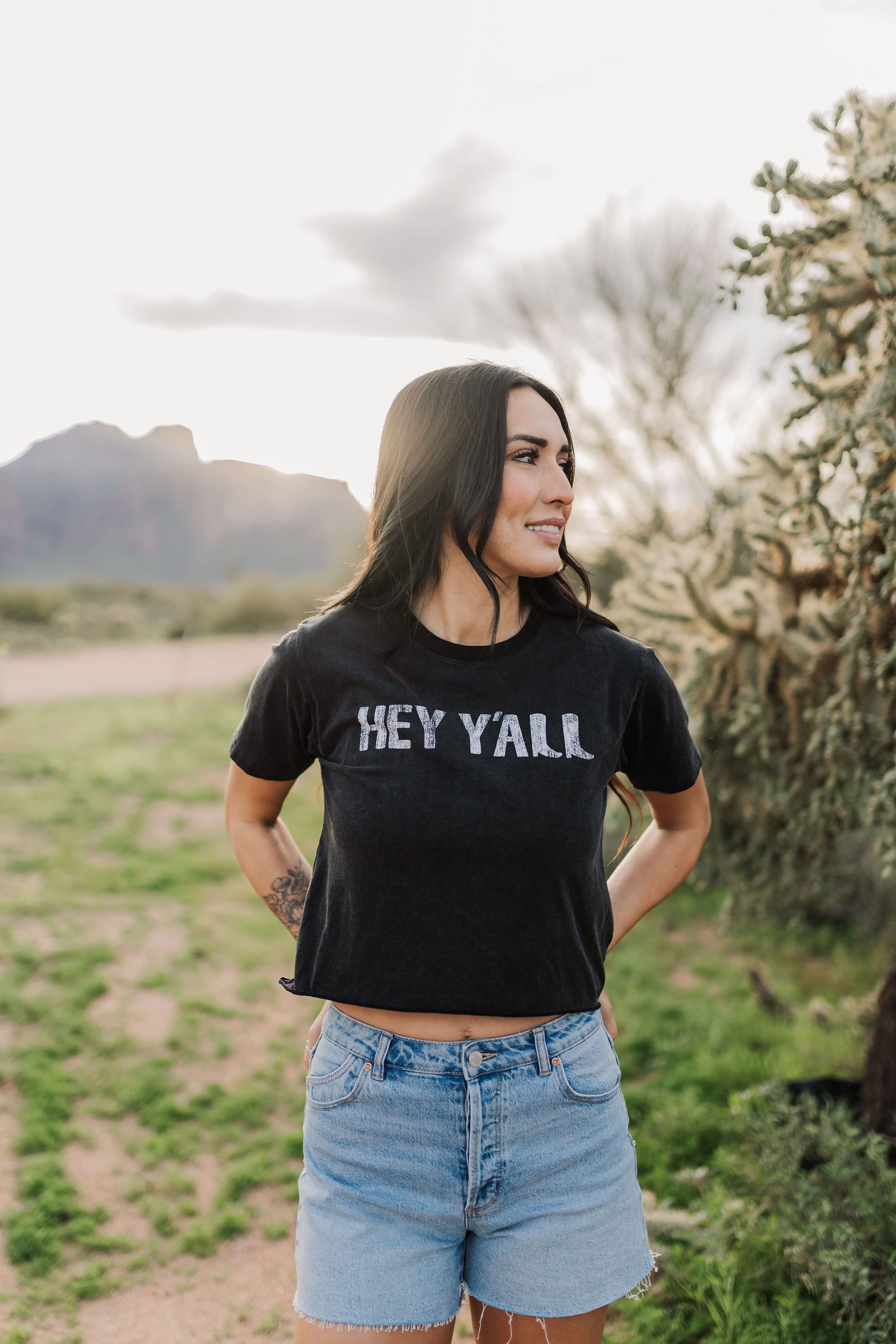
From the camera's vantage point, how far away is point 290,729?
5.53 ft

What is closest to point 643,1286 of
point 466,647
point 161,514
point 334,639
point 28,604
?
point 466,647

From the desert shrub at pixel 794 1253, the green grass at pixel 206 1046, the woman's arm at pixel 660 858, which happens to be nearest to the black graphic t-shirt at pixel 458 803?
the woman's arm at pixel 660 858

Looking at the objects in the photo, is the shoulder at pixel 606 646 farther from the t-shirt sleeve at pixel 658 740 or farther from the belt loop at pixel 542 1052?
the belt loop at pixel 542 1052

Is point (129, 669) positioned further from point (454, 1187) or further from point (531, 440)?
point (454, 1187)

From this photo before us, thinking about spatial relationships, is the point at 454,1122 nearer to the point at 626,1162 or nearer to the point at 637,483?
the point at 626,1162

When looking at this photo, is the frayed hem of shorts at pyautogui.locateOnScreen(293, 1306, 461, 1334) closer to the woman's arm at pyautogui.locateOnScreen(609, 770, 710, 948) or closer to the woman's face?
the woman's arm at pyautogui.locateOnScreen(609, 770, 710, 948)

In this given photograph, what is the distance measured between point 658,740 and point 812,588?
179 centimetres

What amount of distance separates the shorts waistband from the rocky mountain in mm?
16031

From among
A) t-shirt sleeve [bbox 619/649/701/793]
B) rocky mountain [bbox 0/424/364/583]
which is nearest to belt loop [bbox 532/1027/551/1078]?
t-shirt sleeve [bbox 619/649/701/793]

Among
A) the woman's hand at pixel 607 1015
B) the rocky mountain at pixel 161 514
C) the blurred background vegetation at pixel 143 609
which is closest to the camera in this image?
the woman's hand at pixel 607 1015

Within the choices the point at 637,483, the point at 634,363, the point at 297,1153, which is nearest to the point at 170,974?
the point at 297,1153

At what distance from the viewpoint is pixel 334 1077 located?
149 cm

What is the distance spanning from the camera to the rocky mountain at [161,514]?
17469 mm

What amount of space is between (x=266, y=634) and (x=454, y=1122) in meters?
20.8
